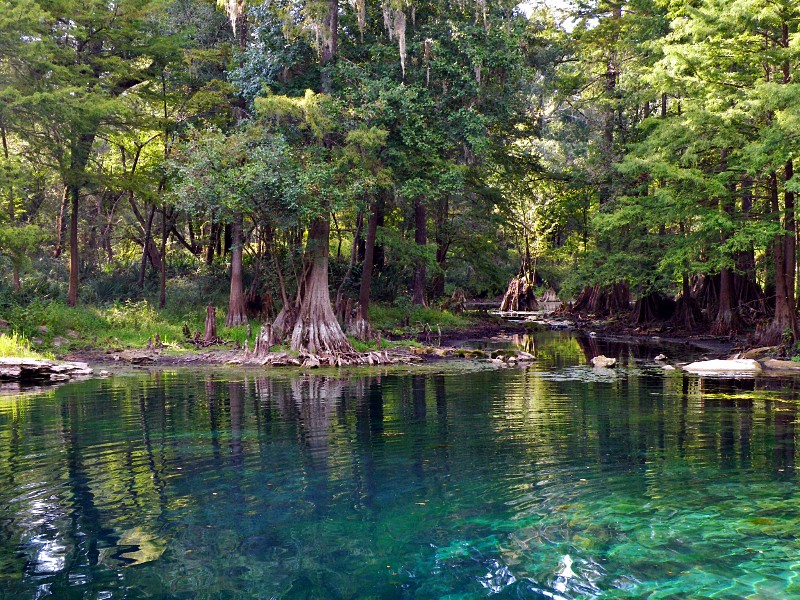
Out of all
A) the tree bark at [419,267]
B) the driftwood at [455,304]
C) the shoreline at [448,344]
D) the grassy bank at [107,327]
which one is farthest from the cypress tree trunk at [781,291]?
the driftwood at [455,304]

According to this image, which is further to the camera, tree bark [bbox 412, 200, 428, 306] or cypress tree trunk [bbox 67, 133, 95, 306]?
tree bark [bbox 412, 200, 428, 306]

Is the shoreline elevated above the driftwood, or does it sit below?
below

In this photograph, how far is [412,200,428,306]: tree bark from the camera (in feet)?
111

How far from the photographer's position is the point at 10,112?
22.8 meters

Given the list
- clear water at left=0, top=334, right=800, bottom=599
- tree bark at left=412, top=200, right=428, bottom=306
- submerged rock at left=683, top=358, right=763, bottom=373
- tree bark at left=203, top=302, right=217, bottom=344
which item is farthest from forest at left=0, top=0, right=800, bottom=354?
clear water at left=0, top=334, right=800, bottom=599

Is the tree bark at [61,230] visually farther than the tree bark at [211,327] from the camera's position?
Yes

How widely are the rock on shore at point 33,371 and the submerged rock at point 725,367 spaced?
55.1 feet

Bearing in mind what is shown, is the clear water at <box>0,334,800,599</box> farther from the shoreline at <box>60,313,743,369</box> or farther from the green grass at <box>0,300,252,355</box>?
the green grass at <box>0,300,252,355</box>

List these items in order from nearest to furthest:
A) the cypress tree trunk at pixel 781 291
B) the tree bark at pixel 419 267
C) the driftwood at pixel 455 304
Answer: the cypress tree trunk at pixel 781 291 → the tree bark at pixel 419 267 → the driftwood at pixel 455 304

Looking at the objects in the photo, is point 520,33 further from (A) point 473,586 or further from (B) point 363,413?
(A) point 473,586

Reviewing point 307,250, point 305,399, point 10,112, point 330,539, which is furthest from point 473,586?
point 10,112

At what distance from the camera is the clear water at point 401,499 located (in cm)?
599

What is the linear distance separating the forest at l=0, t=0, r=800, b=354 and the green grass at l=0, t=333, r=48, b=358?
158 centimetres

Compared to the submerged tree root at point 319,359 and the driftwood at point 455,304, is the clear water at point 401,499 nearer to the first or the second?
the submerged tree root at point 319,359
